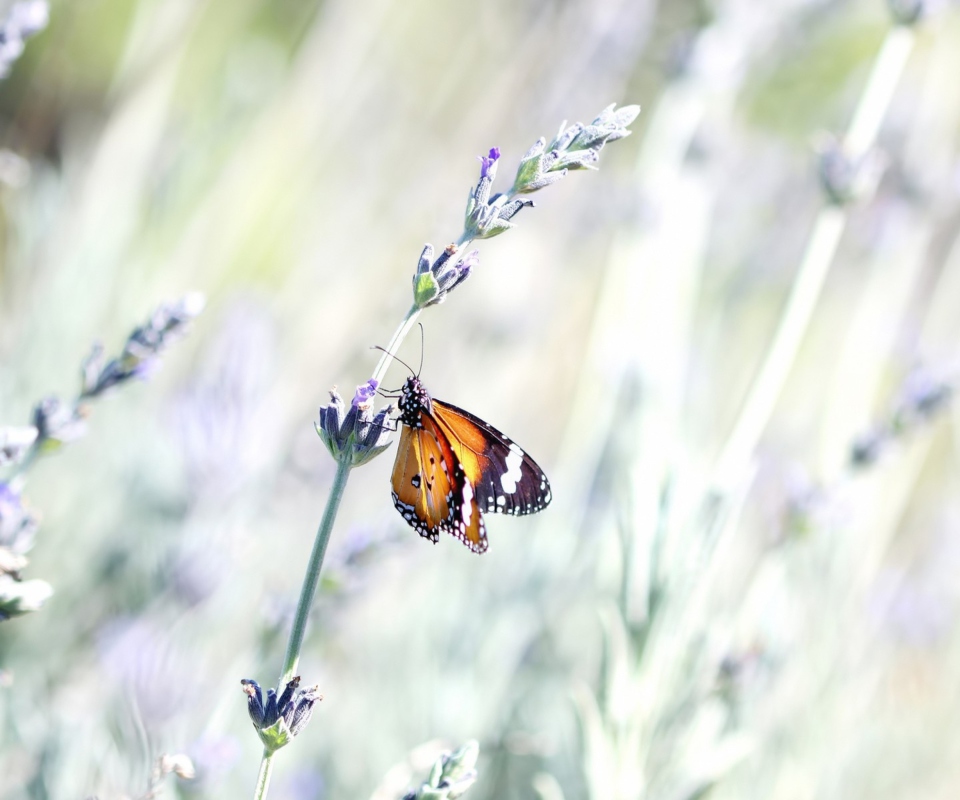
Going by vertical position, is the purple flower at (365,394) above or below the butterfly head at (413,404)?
below

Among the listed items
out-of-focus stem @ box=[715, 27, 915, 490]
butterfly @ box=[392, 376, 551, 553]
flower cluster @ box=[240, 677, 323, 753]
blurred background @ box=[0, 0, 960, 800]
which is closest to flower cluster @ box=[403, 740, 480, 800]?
Result: flower cluster @ box=[240, 677, 323, 753]

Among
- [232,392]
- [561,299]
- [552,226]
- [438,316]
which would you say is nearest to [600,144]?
[232,392]

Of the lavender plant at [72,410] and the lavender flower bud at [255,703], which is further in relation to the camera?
the lavender plant at [72,410]

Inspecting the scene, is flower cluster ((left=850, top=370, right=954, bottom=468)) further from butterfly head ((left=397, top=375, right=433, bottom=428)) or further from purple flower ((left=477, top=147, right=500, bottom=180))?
purple flower ((left=477, top=147, right=500, bottom=180))

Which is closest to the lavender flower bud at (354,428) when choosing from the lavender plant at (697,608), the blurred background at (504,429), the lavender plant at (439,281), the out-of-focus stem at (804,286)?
the lavender plant at (439,281)

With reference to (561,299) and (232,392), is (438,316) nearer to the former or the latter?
(561,299)

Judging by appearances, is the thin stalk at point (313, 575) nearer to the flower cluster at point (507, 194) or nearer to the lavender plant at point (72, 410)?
the flower cluster at point (507, 194)

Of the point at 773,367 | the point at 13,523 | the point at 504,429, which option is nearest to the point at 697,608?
the point at 773,367
